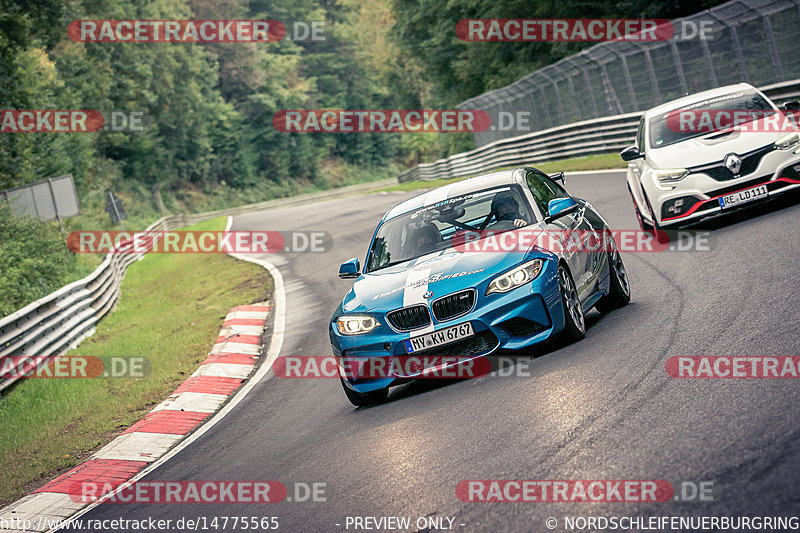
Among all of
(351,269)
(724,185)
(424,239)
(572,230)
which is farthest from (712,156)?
(351,269)

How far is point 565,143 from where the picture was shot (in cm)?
3225

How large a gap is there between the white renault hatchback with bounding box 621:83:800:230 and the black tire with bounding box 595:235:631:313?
2575 mm

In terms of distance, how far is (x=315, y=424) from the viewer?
25.6 feet

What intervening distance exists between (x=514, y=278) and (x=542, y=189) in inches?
77.0

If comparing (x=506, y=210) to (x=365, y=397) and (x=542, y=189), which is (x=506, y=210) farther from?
(x=365, y=397)

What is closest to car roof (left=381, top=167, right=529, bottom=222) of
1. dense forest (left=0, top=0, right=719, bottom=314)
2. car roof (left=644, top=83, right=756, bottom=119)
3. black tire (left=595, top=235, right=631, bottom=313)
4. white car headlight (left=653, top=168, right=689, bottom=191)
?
black tire (left=595, top=235, right=631, bottom=313)

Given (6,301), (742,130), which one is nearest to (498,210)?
(742,130)

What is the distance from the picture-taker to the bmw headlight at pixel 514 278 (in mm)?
7383

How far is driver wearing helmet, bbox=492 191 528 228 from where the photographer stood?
8469 millimetres

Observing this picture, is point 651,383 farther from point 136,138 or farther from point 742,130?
point 136,138

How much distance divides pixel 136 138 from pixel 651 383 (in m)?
66.0

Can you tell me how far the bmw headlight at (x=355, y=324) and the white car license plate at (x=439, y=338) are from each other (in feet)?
1.20

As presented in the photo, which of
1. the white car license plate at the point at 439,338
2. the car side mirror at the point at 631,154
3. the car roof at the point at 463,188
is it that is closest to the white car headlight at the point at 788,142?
the car side mirror at the point at 631,154

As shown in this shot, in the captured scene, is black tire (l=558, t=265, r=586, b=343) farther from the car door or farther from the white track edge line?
the white track edge line
